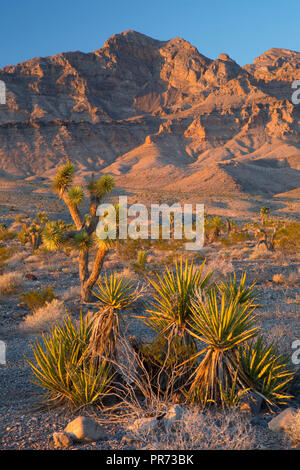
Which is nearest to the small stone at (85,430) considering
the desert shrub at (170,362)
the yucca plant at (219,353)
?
the desert shrub at (170,362)

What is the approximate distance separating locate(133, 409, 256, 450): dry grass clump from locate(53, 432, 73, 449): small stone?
72cm

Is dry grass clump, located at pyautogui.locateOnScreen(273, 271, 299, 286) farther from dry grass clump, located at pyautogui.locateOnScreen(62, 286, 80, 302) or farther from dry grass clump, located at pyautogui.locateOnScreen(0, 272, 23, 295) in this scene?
dry grass clump, located at pyautogui.locateOnScreen(0, 272, 23, 295)

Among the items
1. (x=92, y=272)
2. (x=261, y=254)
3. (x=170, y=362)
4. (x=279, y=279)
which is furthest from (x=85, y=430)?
(x=261, y=254)

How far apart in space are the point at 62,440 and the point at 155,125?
478 feet

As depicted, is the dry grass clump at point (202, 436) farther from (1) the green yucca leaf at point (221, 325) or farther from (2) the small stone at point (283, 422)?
(1) the green yucca leaf at point (221, 325)

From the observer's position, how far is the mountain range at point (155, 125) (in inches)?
3516

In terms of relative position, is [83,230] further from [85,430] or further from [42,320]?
[85,430]

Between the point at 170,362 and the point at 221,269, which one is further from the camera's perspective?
the point at 221,269

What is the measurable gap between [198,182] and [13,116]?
95750mm

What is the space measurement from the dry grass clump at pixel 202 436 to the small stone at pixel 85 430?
18.3 inches

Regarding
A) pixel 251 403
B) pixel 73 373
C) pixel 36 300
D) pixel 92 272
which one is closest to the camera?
pixel 251 403

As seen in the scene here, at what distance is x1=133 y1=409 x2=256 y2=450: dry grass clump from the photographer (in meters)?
3.50

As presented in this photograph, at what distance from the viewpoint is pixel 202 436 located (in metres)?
3.62

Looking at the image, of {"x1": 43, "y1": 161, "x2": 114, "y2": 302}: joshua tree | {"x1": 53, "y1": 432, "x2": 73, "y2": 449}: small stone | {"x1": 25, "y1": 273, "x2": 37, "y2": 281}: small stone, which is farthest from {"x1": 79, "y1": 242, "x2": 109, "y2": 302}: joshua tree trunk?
{"x1": 53, "y1": 432, "x2": 73, "y2": 449}: small stone
